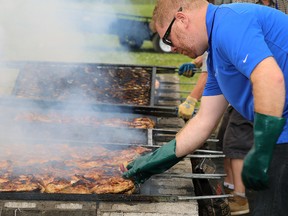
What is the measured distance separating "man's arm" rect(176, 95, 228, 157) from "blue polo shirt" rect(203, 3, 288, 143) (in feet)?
1.04

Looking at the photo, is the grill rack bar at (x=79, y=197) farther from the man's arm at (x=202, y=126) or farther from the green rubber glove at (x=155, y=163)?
the man's arm at (x=202, y=126)

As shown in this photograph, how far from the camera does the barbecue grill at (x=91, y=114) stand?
3.74 m

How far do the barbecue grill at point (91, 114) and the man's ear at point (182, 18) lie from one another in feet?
4.52

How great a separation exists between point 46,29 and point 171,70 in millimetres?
3292

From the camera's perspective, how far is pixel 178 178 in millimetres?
4387

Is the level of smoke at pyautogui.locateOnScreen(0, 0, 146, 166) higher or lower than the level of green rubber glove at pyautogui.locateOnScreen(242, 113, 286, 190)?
lower

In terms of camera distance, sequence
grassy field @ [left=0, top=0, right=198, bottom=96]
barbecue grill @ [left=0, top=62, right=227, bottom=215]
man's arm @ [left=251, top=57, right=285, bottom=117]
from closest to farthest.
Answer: man's arm @ [left=251, top=57, right=285, bottom=117], barbecue grill @ [left=0, top=62, right=227, bottom=215], grassy field @ [left=0, top=0, right=198, bottom=96]

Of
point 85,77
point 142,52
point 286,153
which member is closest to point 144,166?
point 286,153

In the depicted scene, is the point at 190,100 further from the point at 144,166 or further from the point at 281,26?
the point at 281,26

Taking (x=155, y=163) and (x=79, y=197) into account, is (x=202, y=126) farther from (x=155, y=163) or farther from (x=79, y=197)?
Answer: (x=79, y=197)

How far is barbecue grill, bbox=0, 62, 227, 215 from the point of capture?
3.74m

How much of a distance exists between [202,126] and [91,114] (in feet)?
8.21

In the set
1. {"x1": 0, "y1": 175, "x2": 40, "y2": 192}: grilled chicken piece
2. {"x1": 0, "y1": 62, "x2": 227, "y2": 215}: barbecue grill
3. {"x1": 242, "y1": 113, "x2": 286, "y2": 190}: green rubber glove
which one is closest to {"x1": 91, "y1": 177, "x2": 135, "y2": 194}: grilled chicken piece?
{"x1": 0, "y1": 62, "x2": 227, "y2": 215}: barbecue grill

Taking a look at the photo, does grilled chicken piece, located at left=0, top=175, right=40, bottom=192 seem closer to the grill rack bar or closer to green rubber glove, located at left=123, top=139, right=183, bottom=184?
the grill rack bar
